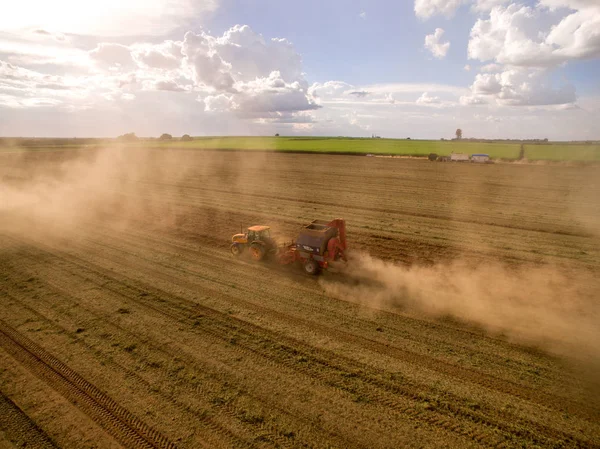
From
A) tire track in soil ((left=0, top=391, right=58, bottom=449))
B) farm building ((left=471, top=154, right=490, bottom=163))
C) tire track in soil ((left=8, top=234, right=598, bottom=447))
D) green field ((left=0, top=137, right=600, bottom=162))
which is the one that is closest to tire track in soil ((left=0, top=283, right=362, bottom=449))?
tire track in soil ((left=8, top=234, right=598, bottom=447))

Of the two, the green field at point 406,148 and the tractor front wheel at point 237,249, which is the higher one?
the green field at point 406,148

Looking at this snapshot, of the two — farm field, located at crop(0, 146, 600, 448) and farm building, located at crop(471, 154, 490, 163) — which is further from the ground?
farm building, located at crop(471, 154, 490, 163)

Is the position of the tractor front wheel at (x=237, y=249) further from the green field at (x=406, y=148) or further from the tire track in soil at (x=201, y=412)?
the green field at (x=406, y=148)

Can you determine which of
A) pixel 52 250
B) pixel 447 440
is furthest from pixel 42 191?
pixel 447 440

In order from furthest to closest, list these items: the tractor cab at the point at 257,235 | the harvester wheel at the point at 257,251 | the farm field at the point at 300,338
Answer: the tractor cab at the point at 257,235 → the harvester wheel at the point at 257,251 → the farm field at the point at 300,338

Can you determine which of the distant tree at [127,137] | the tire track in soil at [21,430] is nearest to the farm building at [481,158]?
the tire track in soil at [21,430]

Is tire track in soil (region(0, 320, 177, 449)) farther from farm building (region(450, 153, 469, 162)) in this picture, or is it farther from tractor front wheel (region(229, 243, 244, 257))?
farm building (region(450, 153, 469, 162))

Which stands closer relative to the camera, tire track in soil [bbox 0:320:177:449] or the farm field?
tire track in soil [bbox 0:320:177:449]

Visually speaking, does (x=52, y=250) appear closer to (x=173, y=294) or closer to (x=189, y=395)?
(x=173, y=294)
